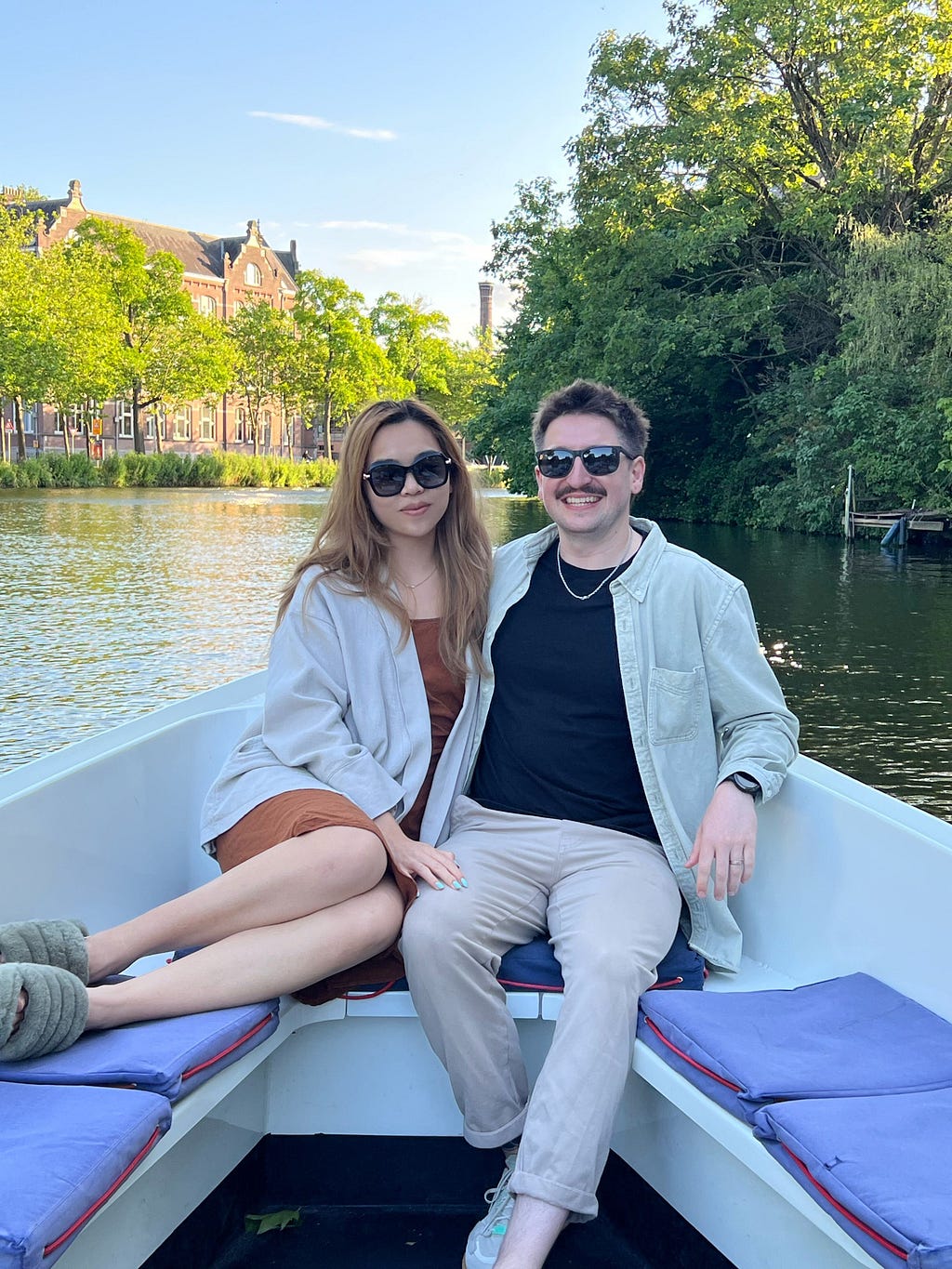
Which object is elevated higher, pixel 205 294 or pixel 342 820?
pixel 205 294

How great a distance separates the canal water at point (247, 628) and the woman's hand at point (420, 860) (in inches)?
30.2

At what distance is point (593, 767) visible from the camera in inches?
85.0

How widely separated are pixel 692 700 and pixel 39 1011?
1.21 metres

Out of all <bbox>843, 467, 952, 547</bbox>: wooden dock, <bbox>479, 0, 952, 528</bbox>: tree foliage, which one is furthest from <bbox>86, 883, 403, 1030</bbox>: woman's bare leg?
<bbox>843, 467, 952, 547</bbox>: wooden dock

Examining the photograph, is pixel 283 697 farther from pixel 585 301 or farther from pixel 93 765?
Result: pixel 585 301

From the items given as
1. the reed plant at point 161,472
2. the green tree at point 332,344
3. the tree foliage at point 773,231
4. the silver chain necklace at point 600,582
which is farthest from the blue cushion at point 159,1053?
the green tree at point 332,344

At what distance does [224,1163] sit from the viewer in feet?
6.02

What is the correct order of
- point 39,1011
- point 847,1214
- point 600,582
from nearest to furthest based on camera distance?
point 847,1214
point 39,1011
point 600,582

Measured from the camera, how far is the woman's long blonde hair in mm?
2256

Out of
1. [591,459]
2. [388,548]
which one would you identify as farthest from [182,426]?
[591,459]

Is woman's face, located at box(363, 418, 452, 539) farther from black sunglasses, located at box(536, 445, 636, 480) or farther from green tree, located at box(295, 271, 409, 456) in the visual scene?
green tree, located at box(295, 271, 409, 456)

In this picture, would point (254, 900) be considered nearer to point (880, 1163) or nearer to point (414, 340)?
point (880, 1163)

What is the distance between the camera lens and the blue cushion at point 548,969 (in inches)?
74.9

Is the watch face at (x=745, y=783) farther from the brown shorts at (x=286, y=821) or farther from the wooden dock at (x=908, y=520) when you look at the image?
the wooden dock at (x=908, y=520)
